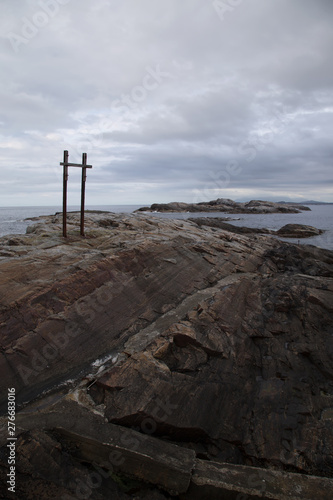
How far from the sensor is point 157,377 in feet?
20.5

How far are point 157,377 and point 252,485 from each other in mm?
2438

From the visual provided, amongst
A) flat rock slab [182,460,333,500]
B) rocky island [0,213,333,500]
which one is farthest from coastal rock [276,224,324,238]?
flat rock slab [182,460,333,500]

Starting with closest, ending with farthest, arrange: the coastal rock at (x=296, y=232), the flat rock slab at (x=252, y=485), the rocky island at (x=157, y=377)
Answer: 1. the flat rock slab at (x=252, y=485)
2. the rocky island at (x=157, y=377)
3. the coastal rock at (x=296, y=232)

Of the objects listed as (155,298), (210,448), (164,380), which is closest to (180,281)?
(155,298)

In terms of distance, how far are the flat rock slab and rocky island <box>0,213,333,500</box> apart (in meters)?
0.02

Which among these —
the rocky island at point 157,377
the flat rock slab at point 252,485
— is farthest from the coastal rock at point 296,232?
the flat rock slab at point 252,485

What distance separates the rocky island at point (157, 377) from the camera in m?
4.65

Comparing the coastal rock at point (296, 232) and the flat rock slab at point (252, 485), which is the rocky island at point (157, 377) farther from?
the coastal rock at point (296, 232)

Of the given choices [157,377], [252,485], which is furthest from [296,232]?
[252,485]

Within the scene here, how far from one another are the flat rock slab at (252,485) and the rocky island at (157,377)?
2 cm

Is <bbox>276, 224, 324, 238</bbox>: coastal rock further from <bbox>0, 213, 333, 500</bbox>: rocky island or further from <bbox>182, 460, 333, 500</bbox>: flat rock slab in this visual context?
<bbox>182, 460, 333, 500</bbox>: flat rock slab

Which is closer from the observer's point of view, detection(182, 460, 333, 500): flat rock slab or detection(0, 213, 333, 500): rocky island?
detection(182, 460, 333, 500): flat rock slab

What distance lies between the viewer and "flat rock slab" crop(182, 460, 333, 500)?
446 centimetres

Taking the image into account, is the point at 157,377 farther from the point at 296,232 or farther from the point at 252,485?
the point at 296,232
